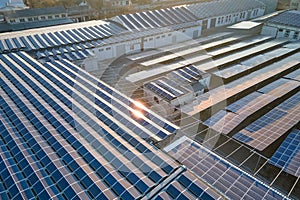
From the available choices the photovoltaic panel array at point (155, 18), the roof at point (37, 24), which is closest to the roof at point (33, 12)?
the roof at point (37, 24)

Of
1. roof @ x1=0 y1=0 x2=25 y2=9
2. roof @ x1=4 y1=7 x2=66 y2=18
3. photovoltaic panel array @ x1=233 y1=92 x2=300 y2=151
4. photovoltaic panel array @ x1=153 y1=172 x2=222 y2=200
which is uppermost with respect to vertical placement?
roof @ x1=0 y1=0 x2=25 y2=9

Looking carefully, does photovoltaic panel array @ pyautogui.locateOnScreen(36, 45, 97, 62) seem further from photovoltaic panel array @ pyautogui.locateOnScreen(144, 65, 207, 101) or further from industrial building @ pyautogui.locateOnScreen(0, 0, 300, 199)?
photovoltaic panel array @ pyautogui.locateOnScreen(144, 65, 207, 101)

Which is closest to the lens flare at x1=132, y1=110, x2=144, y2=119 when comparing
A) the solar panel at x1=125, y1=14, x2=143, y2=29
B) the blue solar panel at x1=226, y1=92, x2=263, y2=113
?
the blue solar panel at x1=226, y1=92, x2=263, y2=113

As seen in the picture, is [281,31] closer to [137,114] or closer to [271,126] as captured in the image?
[271,126]

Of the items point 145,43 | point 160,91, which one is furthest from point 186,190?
point 145,43

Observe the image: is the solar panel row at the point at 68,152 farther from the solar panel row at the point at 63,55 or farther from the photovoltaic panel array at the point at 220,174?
the solar panel row at the point at 63,55

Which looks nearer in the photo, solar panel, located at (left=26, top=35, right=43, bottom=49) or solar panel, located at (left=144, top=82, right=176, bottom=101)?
solar panel, located at (left=144, top=82, right=176, bottom=101)

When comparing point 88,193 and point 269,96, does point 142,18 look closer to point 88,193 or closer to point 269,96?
point 269,96
